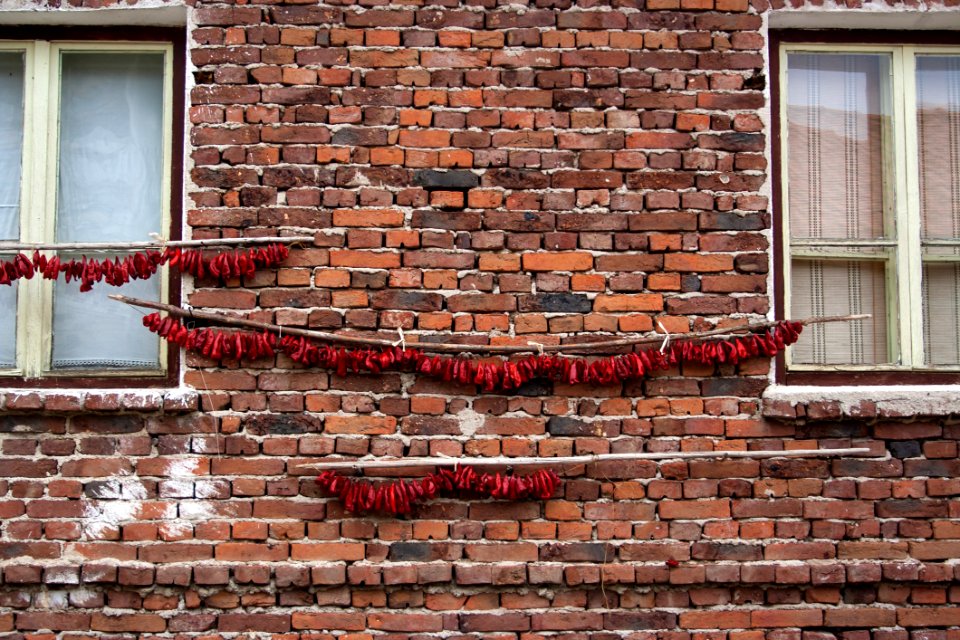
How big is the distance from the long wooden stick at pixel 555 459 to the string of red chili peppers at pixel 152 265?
0.86 m

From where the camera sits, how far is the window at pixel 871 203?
3.80 m

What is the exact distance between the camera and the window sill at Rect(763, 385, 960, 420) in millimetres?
3521

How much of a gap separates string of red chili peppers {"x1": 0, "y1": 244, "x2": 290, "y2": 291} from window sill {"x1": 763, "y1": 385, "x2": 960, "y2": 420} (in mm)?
2149

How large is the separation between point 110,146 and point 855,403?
343cm

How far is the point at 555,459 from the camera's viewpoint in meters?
3.47

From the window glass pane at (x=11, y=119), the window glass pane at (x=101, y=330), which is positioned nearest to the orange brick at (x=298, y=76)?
the window glass pane at (x=101, y=330)

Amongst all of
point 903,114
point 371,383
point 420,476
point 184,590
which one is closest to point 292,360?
point 371,383

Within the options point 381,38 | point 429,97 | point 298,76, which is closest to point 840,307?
point 429,97

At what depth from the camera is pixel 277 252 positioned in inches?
138

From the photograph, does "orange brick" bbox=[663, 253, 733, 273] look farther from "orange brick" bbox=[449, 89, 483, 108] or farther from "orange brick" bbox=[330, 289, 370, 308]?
"orange brick" bbox=[330, 289, 370, 308]

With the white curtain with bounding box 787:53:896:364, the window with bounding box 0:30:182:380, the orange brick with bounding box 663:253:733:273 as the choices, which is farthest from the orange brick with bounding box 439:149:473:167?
the white curtain with bounding box 787:53:896:364

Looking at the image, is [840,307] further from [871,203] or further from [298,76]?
[298,76]

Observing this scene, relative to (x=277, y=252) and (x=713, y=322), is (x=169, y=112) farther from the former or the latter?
(x=713, y=322)

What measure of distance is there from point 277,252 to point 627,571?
1938 millimetres
